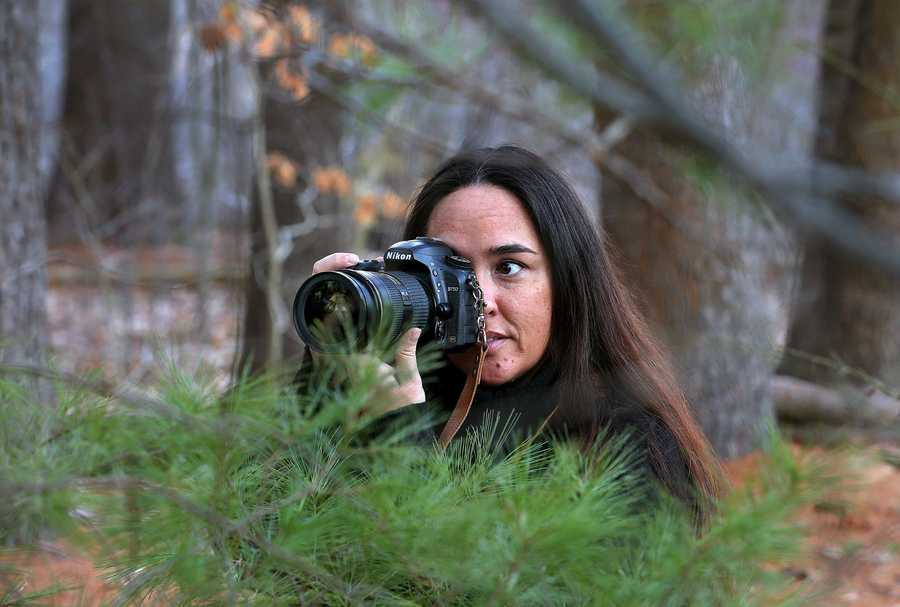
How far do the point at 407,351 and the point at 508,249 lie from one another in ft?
1.06

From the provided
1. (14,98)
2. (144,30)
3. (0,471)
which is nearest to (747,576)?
(0,471)

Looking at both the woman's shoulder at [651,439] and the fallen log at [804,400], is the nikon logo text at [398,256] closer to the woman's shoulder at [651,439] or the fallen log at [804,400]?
the woman's shoulder at [651,439]

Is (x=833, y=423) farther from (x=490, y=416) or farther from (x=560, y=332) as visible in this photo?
(x=490, y=416)

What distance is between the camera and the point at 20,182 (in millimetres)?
3051

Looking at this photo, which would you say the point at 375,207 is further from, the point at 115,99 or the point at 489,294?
the point at 115,99

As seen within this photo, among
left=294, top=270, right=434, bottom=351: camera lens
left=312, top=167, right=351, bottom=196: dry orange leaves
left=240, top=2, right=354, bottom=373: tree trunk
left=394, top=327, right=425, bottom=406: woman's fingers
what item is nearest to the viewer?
left=294, top=270, right=434, bottom=351: camera lens

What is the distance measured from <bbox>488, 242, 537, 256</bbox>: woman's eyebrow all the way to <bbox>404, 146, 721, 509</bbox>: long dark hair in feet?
0.17

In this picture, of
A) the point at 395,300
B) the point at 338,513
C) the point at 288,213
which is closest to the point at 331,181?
the point at 288,213

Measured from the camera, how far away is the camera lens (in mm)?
1425

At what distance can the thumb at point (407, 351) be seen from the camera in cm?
159

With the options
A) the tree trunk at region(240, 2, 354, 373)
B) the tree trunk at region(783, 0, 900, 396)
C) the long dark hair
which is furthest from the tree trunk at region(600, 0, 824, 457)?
the long dark hair

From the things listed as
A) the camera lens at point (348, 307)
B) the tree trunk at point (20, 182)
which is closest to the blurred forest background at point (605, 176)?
the tree trunk at point (20, 182)

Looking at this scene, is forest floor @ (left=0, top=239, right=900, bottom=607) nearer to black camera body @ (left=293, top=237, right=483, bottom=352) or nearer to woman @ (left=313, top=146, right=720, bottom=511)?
black camera body @ (left=293, top=237, right=483, bottom=352)

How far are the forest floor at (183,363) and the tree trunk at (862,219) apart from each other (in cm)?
86
